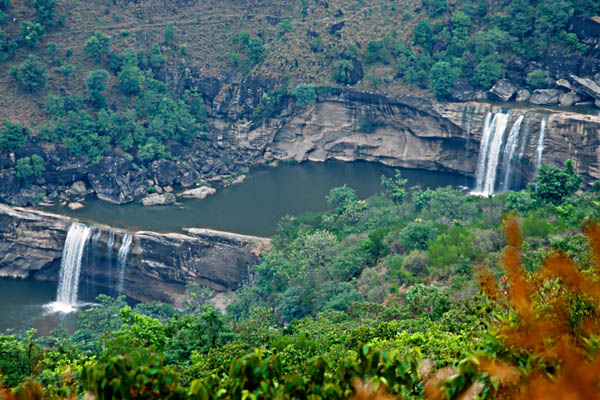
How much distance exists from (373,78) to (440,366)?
112ft

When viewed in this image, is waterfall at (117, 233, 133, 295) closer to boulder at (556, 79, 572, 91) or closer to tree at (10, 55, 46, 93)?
tree at (10, 55, 46, 93)

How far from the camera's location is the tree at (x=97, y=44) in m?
41.2

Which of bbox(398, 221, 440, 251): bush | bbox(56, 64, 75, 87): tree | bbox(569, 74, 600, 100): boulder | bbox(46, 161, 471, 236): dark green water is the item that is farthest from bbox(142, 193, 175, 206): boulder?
bbox(569, 74, 600, 100): boulder

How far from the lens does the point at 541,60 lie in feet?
124

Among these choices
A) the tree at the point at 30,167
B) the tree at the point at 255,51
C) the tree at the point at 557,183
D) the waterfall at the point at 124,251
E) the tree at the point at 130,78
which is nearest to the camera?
the tree at the point at 557,183

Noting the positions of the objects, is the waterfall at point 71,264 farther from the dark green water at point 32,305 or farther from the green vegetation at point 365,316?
the green vegetation at point 365,316

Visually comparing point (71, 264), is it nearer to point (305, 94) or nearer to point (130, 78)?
point (130, 78)

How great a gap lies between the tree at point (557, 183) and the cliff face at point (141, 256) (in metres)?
13.0

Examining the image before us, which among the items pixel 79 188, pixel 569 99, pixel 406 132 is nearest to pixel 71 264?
pixel 79 188

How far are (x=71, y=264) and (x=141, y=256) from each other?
141 inches

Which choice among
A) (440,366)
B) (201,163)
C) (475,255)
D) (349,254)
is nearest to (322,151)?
(201,163)

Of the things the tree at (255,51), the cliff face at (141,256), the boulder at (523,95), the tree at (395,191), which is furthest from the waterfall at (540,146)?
the tree at (255,51)

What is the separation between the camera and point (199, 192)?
3809cm

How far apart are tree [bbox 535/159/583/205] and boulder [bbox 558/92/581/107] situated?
35.9 feet
